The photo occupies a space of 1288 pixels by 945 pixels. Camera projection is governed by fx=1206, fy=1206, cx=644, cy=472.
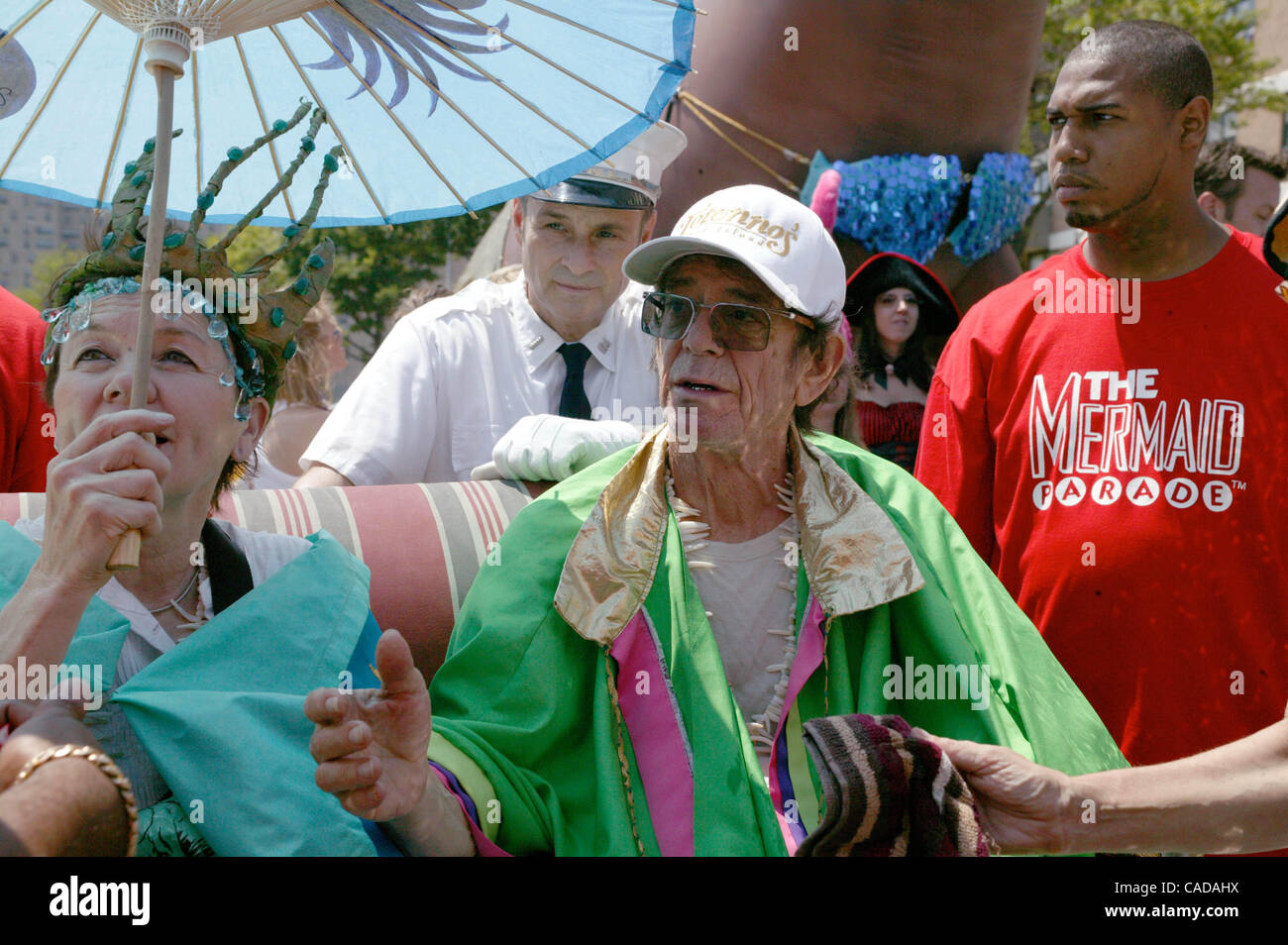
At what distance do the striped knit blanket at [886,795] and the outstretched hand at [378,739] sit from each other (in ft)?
1.88

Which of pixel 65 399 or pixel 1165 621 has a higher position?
pixel 65 399

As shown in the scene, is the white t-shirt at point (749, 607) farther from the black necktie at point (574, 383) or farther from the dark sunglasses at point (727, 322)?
the black necktie at point (574, 383)

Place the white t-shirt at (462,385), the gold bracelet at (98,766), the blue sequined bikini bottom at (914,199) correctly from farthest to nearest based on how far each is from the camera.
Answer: the blue sequined bikini bottom at (914,199)
the white t-shirt at (462,385)
the gold bracelet at (98,766)

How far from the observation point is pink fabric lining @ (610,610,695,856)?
2.14 metres

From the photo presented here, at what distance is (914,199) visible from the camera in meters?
5.03

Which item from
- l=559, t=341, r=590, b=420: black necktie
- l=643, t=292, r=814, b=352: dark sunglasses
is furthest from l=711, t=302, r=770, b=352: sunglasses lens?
l=559, t=341, r=590, b=420: black necktie

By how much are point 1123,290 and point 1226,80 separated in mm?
12484

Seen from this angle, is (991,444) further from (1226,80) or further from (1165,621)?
(1226,80)

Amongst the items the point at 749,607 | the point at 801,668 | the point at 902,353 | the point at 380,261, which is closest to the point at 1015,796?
the point at 801,668

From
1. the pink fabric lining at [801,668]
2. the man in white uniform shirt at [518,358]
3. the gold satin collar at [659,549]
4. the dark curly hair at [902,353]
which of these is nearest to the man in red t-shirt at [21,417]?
the man in white uniform shirt at [518,358]

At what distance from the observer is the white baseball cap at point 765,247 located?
2.46 meters

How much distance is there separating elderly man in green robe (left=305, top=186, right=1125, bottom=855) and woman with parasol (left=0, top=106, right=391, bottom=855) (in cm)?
24

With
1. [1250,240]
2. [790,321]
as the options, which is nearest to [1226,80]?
[1250,240]

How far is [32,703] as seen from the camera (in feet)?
5.43
